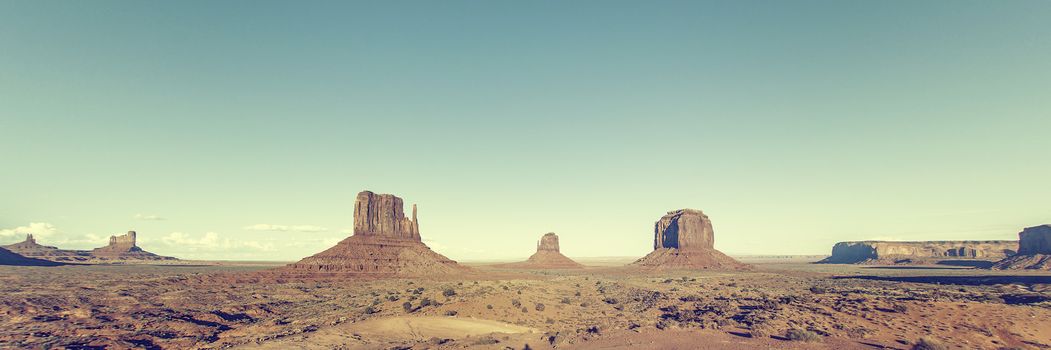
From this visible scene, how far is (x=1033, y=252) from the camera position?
124062 mm

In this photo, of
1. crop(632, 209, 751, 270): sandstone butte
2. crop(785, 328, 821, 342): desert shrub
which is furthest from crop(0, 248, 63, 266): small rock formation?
crop(785, 328, 821, 342): desert shrub

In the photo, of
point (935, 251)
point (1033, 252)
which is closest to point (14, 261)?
point (1033, 252)

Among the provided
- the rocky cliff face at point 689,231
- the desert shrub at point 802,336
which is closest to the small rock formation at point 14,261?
the desert shrub at point 802,336

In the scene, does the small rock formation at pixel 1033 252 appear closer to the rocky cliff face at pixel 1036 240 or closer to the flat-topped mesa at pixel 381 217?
the rocky cliff face at pixel 1036 240

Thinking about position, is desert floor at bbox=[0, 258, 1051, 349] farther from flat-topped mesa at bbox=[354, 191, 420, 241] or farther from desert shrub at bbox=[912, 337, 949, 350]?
flat-topped mesa at bbox=[354, 191, 420, 241]

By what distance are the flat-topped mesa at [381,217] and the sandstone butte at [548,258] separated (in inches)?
2537

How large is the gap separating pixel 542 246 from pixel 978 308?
158 m

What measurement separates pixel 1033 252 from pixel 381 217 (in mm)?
177566

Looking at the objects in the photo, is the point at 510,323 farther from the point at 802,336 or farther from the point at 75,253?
the point at 75,253

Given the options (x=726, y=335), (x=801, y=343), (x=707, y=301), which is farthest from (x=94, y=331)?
(x=707, y=301)

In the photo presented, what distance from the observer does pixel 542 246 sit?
612ft

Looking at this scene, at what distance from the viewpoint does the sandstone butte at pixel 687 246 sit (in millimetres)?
137625

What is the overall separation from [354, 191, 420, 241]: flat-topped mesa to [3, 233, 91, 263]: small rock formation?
14132 cm

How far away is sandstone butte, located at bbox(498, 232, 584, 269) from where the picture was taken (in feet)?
542
